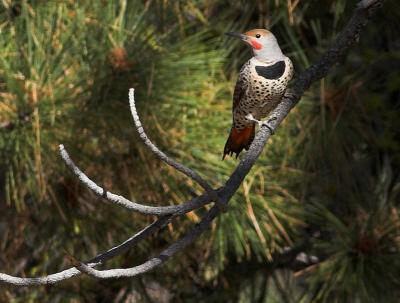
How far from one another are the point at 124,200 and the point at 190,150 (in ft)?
3.69

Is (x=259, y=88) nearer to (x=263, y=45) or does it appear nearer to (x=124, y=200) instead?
(x=263, y=45)

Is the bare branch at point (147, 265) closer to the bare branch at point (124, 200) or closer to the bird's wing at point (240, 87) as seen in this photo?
the bare branch at point (124, 200)

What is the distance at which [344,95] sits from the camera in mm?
2268

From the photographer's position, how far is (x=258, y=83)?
1.59 meters

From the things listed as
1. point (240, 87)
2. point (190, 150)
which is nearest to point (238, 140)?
point (240, 87)

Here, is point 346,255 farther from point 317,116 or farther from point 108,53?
point 108,53

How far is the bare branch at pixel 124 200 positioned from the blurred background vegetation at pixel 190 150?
34.0 inches

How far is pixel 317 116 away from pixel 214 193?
4.14 ft

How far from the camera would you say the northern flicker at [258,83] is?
158cm

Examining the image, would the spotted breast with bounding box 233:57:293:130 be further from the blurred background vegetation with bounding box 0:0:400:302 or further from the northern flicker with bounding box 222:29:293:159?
→ the blurred background vegetation with bounding box 0:0:400:302

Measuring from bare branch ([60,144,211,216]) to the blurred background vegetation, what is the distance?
2.83 ft

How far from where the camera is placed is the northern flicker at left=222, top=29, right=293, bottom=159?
1578 millimetres

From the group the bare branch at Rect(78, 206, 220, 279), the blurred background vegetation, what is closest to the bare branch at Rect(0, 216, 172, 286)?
the bare branch at Rect(78, 206, 220, 279)

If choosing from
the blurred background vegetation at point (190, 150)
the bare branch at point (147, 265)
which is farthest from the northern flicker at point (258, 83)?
the bare branch at point (147, 265)
